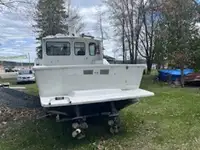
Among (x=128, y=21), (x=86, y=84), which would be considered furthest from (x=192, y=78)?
(x=86, y=84)

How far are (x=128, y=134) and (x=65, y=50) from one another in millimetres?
3809

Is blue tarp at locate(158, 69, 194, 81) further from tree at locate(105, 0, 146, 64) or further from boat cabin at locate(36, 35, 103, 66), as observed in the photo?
boat cabin at locate(36, 35, 103, 66)

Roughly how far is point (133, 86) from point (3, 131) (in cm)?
365

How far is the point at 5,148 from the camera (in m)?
6.75

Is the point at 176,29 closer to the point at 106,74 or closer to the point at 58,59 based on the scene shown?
the point at 58,59

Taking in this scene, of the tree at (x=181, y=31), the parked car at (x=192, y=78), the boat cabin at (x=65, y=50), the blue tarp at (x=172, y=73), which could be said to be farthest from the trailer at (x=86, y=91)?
the blue tarp at (x=172, y=73)

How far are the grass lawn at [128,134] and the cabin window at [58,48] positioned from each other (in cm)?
234

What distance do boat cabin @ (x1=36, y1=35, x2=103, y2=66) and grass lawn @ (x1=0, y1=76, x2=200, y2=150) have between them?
2.12 meters

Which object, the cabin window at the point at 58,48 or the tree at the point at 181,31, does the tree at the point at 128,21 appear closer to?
the tree at the point at 181,31

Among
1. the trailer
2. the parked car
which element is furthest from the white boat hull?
the parked car

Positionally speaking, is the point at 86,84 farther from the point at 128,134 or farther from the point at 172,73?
the point at 172,73

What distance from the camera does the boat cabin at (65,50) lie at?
9.60 metres

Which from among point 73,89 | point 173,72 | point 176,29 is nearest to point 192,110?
point 73,89

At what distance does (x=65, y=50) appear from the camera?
9.72m
